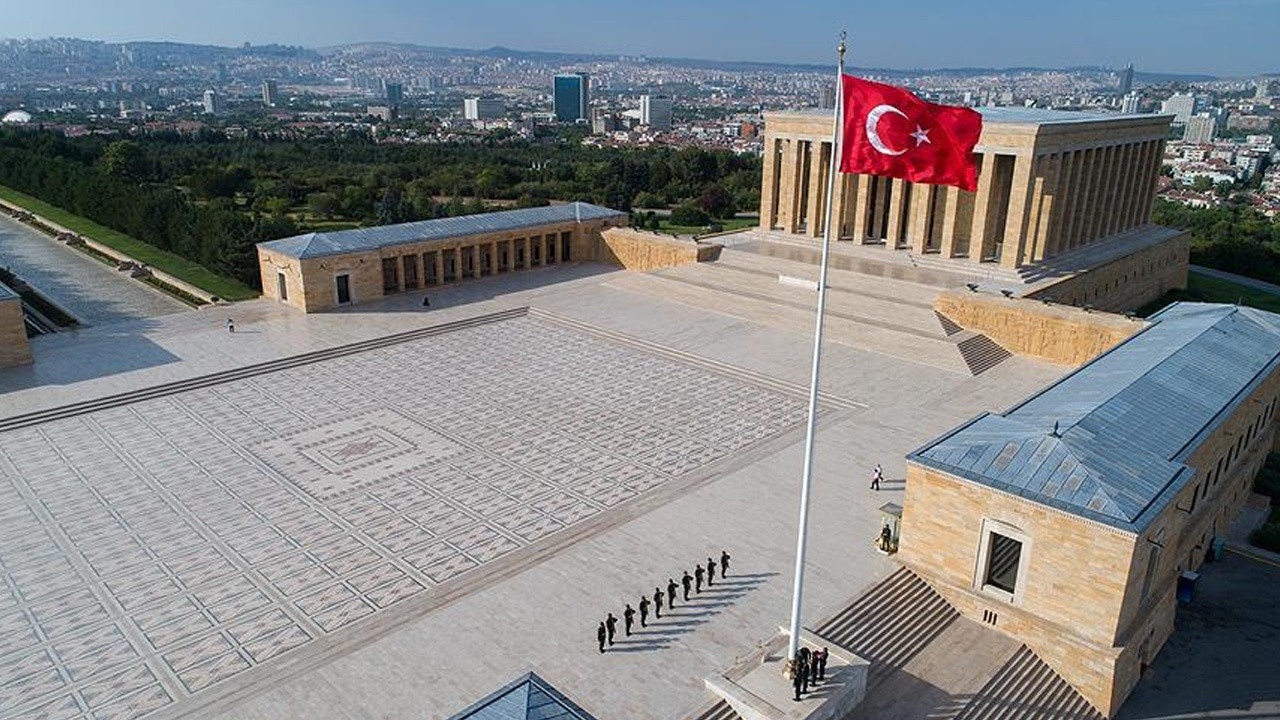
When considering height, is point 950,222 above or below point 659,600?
above

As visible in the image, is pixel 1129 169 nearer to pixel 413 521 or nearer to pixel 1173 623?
pixel 1173 623

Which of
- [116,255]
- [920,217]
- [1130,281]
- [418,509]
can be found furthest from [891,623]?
[116,255]

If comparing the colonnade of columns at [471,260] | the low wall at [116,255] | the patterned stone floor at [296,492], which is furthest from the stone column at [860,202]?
the low wall at [116,255]

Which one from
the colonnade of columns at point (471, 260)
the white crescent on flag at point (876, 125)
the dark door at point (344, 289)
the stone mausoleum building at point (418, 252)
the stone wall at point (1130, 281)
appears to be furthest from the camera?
the colonnade of columns at point (471, 260)

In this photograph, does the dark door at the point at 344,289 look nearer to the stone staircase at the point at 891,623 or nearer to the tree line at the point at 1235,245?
the stone staircase at the point at 891,623

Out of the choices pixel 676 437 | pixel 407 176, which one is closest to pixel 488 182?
pixel 407 176

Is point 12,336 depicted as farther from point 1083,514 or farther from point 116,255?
point 1083,514
